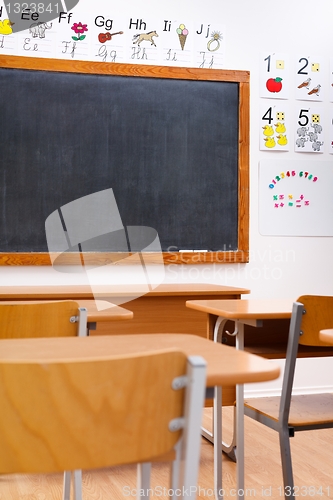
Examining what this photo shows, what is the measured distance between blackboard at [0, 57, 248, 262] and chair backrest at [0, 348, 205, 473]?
3.04 metres

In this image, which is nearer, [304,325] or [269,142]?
[304,325]

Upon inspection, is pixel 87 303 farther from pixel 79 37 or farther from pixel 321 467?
pixel 79 37

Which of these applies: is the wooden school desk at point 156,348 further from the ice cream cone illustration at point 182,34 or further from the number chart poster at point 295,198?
the ice cream cone illustration at point 182,34

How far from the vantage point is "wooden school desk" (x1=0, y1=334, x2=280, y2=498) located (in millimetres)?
985

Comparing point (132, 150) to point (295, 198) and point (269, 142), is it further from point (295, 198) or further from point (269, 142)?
point (295, 198)

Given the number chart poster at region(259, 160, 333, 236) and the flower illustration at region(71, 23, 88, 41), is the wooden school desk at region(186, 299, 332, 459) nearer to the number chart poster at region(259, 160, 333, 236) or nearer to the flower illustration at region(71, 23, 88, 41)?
the number chart poster at region(259, 160, 333, 236)

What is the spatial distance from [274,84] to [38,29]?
1617 mm

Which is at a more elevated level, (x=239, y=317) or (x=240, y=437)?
(x=239, y=317)

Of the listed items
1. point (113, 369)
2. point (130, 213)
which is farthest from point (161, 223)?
point (113, 369)

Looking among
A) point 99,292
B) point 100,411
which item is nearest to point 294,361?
point 100,411

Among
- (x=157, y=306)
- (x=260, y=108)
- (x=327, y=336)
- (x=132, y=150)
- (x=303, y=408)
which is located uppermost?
(x=260, y=108)

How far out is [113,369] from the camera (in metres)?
0.82

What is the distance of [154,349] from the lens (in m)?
1.25

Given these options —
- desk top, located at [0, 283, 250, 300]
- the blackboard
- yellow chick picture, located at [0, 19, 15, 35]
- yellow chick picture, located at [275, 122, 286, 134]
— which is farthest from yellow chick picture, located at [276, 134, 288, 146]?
yellow chick picture, located at [0, 19, 15, 35]
